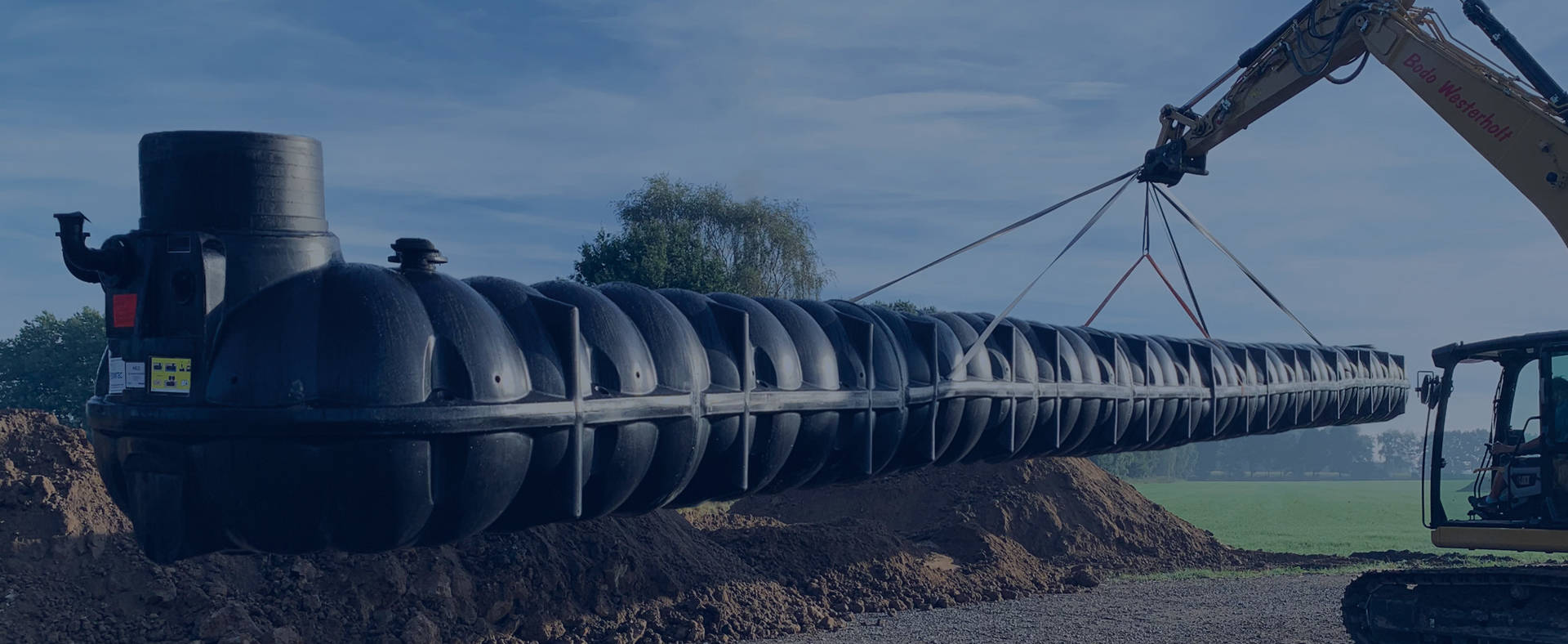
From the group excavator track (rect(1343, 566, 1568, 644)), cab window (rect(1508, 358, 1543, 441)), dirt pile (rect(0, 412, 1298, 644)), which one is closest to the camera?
excavator track (rect(1343, 566, 1568, 644))

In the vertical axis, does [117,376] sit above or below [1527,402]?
above

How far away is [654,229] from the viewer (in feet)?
143

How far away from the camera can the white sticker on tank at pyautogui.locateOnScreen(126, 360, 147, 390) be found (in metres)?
6.96

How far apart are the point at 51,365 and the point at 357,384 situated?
4308 cm

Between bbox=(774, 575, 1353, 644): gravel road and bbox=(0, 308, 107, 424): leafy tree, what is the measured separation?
37.7 m

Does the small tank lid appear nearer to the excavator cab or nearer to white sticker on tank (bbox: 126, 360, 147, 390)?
white sticker on tank (bbox: 126, 360, 147, 390)

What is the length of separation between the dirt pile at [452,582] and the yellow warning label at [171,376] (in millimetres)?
4436

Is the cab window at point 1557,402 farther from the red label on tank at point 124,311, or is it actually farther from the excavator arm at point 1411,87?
the red label on tank at point 124,311

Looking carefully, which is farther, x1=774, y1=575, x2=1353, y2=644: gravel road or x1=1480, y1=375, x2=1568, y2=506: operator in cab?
x1=774, y1=575, x2=1353, y2=644: gravel road

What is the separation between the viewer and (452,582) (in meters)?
11.8

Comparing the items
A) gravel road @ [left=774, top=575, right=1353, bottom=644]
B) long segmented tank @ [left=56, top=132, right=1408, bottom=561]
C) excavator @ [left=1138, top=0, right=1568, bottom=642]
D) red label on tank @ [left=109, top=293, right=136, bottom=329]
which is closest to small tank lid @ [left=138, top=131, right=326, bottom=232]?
long segmented tank @ [left=56, top=132, right=1408, bottom=561]

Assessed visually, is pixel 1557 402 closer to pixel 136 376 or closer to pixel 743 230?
pixel 136 376

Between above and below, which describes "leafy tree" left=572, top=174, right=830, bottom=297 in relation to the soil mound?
above

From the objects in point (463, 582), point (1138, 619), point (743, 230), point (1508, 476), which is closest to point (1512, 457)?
point (1508, 476)
